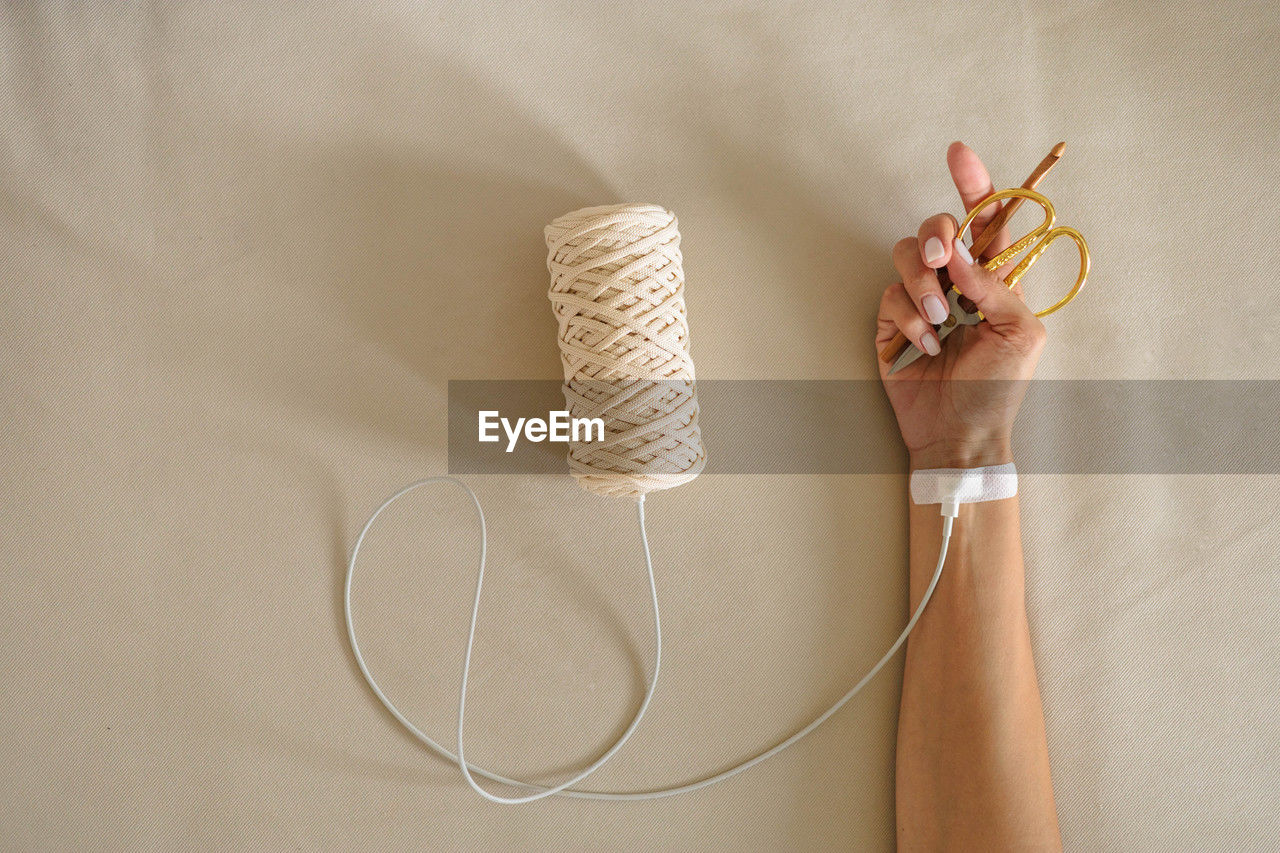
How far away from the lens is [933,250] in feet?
2.39

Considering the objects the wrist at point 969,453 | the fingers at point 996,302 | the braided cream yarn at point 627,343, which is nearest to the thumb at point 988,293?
the fingers at point 996,302

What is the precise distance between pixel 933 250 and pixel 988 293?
0.07m

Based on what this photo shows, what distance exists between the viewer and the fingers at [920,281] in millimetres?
748

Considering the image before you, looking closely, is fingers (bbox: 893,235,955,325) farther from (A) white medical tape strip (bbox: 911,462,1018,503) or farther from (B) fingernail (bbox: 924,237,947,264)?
(A) white medical tape strip (bbox: 911,462,1018,503)

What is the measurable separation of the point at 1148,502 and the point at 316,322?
895mm

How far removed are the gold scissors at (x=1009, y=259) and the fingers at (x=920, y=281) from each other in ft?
0.06

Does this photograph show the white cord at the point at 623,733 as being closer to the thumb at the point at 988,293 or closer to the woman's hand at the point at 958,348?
the woman's hand at the point at 958,348

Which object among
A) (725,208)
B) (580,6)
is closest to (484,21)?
(580,6)

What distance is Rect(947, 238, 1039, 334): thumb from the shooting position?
2.43 ft

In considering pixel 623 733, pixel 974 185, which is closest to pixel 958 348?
pixel 974 185

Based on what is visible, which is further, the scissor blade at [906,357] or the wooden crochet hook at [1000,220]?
the scissor blade at [906,357]

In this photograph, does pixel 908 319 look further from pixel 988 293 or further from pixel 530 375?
pixel 530 375

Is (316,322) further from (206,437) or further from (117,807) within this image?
(117,807)

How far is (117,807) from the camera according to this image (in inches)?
31.6
